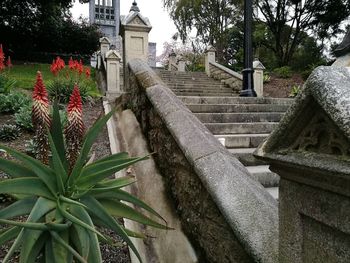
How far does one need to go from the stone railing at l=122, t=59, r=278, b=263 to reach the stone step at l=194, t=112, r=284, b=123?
1.37m

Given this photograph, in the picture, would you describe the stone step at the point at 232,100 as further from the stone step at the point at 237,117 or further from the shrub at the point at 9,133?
the shrub at the point at 9,133

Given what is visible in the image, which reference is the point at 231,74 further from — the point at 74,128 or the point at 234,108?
the point at 74,128

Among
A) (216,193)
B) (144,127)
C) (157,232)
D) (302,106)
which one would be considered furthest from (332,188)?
(144,127)

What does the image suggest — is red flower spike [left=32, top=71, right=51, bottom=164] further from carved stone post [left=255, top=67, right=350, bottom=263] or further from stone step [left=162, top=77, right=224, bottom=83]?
stone step [left=162, top=77, right=224, bottom=83]

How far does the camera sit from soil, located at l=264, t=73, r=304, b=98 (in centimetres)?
1366

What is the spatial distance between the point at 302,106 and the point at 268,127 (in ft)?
11.7

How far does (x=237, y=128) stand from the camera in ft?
14.5

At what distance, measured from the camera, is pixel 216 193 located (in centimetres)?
200

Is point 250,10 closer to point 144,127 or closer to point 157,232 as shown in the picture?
point 144,127

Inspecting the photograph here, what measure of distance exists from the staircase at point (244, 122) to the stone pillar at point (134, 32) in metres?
2.43

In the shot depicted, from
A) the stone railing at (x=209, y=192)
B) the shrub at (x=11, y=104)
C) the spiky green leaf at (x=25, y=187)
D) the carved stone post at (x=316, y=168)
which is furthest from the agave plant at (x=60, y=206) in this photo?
the shrub at (x=11, y=104)

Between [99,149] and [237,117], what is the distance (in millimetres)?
2093

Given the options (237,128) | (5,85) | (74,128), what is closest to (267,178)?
(237,128)

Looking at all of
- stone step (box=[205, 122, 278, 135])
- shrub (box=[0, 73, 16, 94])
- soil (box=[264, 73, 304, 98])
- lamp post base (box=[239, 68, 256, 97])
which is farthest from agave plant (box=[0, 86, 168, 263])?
soil (box=[264, 73, 304, 98])
